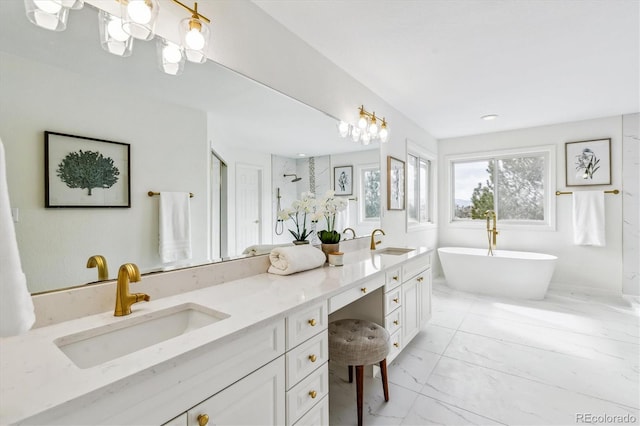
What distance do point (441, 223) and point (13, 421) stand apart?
5082 mm

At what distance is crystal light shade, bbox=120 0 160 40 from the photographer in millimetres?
1092

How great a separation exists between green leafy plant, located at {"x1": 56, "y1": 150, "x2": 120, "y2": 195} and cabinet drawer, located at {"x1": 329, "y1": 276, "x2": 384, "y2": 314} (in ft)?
3.42

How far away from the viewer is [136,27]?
1.13 m

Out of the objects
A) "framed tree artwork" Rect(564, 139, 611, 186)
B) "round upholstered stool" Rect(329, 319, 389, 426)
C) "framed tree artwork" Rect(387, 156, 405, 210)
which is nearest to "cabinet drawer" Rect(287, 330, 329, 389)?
"round upholstered stool" Rect(329, 319, 389, 426)

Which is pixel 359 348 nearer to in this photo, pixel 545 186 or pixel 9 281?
pixel 9 281

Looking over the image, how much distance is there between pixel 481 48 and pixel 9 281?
2.70 meters

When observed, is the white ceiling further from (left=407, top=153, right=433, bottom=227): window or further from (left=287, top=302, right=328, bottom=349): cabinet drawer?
(left=287, top=302, right=328, bottom=349): cabinet drawer

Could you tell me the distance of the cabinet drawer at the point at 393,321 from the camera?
1.94 metres

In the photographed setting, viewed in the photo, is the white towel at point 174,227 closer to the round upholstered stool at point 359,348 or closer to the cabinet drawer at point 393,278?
the round upholstered stool at point 359,348

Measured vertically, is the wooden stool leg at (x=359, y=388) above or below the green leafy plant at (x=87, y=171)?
below

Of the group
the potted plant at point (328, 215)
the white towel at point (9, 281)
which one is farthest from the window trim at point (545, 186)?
the white towel at point (9, 281)

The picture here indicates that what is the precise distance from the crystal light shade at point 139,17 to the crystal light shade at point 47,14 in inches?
6.9

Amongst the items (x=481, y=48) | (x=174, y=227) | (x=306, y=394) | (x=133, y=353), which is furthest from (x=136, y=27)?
(x=481, y=48)

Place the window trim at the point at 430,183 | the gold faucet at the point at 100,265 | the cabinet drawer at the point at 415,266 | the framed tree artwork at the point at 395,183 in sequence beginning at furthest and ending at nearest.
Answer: the window trim at the point at 430,183 → the framed tree artwork at the point at 395,183 → the cabinet drawer at the point at 415,266 → the gold faucet at the point at 100,265
